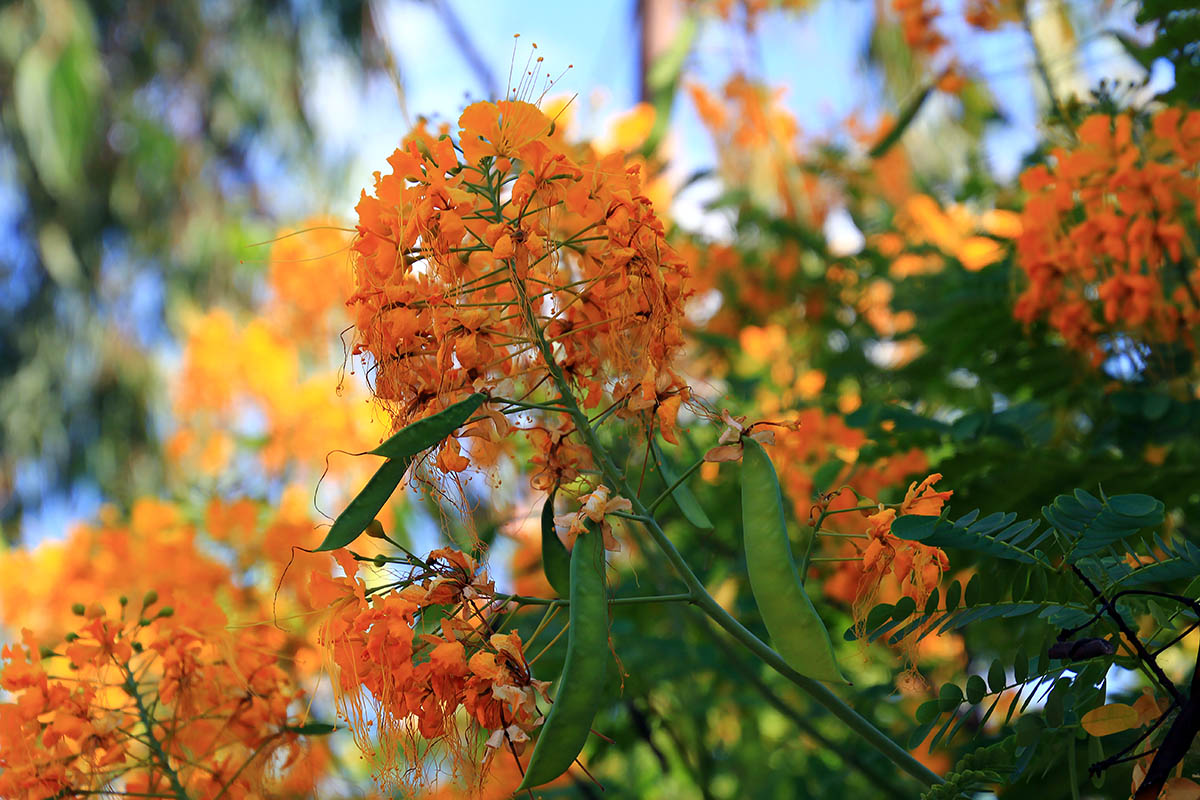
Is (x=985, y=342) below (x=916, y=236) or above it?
below

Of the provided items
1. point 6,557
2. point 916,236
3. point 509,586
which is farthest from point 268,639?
point 6,557

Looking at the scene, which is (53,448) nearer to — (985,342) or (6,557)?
(6,557)

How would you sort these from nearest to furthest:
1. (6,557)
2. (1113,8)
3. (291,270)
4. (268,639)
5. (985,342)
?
(268,639), (985,342), (1113,8), (6,557), (291,270)

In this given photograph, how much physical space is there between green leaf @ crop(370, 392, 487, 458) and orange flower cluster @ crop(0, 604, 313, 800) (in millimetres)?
657

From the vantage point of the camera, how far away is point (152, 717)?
138 cm

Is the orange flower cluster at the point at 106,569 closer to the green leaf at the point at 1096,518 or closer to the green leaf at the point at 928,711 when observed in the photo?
the green leaf at the point at 928,711

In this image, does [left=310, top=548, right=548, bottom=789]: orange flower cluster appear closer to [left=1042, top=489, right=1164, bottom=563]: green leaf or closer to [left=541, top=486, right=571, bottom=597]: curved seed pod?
[left=541, top=486, right=571, bottom=597]: curved seed pod

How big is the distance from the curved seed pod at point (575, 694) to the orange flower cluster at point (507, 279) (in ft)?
0.74

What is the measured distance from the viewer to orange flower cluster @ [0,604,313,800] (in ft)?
4.34

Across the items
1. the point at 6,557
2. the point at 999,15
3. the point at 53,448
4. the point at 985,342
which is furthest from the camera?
the point at 53,448

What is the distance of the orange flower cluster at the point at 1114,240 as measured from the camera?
1.68 meters

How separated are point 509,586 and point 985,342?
1306mm

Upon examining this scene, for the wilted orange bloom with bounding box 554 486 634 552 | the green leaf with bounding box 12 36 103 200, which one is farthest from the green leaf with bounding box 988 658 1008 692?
the green leaf with bounding box 12 36 103 200

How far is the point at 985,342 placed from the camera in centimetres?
201
